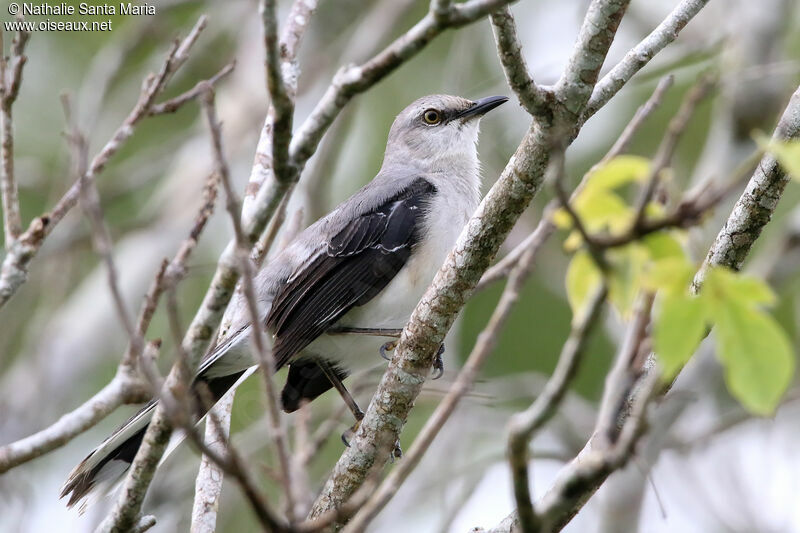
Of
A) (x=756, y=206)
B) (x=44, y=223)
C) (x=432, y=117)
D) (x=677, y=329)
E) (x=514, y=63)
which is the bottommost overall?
(x=756, y=206)

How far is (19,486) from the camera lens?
19.7ft

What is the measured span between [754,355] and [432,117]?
5.23m

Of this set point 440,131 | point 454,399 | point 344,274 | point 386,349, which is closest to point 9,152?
point 344,274

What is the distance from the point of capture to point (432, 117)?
7281 millimetres

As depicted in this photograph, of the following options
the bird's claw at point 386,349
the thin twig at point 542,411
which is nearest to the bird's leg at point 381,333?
the bird's claw at point 386,349

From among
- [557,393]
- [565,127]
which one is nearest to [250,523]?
[565,127]

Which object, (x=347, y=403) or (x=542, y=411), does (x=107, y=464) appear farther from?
(x=542, y=411)

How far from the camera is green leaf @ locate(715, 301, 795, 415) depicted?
223 cm

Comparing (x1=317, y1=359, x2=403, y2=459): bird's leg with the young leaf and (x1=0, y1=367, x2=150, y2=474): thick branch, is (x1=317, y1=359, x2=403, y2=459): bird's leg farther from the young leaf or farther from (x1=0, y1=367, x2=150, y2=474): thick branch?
the young leaf

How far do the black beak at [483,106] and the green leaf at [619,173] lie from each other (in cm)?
467

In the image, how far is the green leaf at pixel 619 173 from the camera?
2312 mm

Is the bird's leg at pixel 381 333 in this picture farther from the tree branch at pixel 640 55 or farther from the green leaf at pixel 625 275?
the green leaf at pixel 625 275

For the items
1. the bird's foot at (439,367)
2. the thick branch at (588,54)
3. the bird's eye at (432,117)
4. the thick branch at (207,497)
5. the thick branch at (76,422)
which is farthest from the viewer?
the bird's eye at (432,117)

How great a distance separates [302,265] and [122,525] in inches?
105
